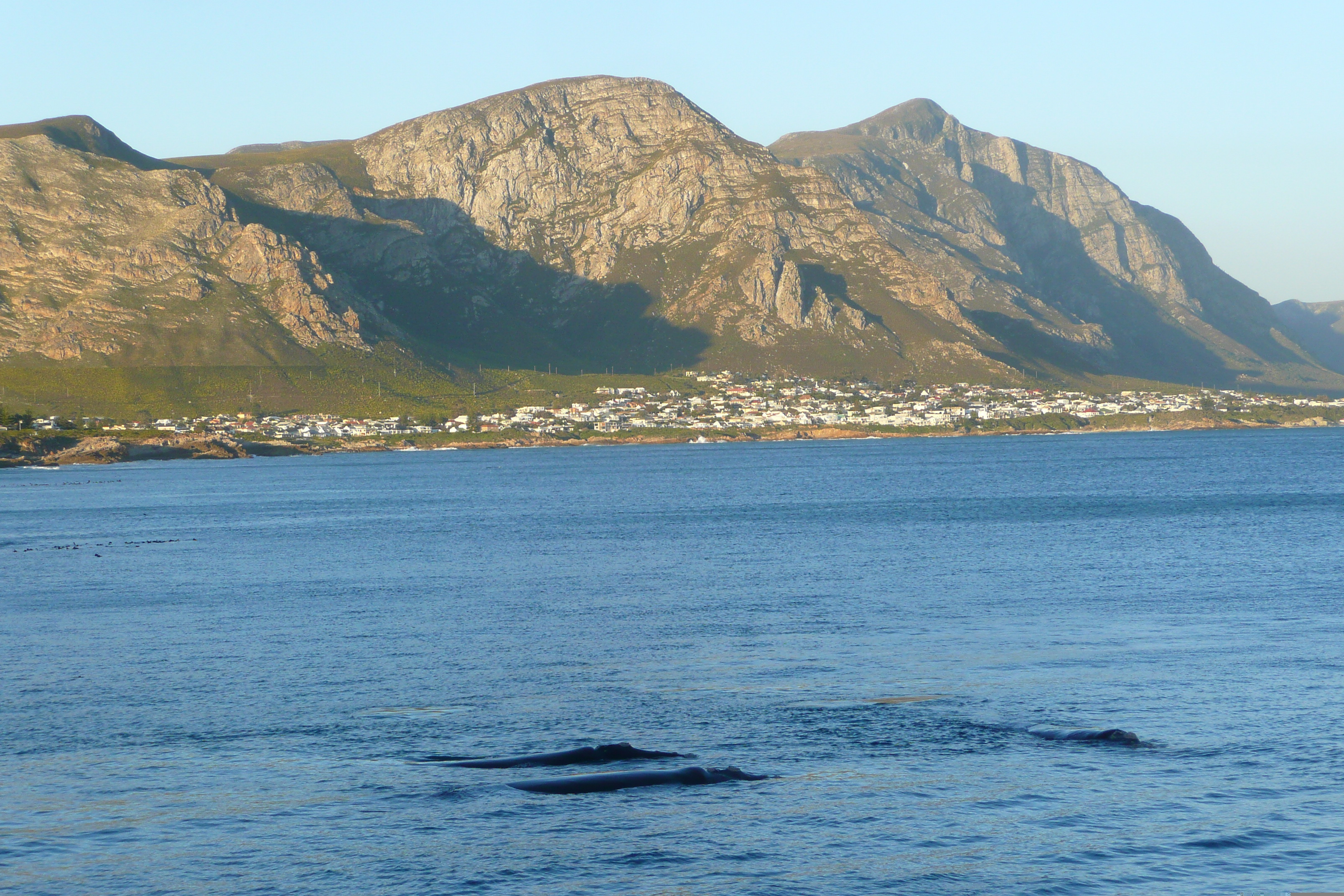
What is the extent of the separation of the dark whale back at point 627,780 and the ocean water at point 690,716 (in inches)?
14.1

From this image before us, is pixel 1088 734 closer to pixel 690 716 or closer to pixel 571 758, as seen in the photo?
pixel 690 716

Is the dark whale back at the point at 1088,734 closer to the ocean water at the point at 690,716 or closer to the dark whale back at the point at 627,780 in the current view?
the ocean water at the point at 690,716

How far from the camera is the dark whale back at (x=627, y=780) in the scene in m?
27.3

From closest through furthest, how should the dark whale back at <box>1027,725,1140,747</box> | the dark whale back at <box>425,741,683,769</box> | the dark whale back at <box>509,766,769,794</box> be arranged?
the dark whale back at <box>509,766,769,794</box>, the dark whale back at <box>425,741,683,769</box>, the dark whale back at <box>1027,725,1140,747</box>

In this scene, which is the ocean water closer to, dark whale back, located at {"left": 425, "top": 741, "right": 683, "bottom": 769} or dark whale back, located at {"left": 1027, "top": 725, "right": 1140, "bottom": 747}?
dark whale back, located at {"left": 1027, "top": 725, "right": 1140, "bottom": 747}

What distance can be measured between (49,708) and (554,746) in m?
15.6

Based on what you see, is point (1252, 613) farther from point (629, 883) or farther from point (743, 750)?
point (629, 883)

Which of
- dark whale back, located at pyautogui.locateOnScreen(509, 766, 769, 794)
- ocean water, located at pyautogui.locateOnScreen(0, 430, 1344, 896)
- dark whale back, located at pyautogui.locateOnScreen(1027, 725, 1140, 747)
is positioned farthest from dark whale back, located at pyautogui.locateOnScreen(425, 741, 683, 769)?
dark whale back, located at pyautogui.locateOnScreen(1027, 725, 1140, 747)

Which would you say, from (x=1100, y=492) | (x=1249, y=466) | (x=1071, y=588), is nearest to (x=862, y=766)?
(x=1071, y=588)

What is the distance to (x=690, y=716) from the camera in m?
33.8

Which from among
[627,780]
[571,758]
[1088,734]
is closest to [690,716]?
[571,758]

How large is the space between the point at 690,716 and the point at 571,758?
17.3ft

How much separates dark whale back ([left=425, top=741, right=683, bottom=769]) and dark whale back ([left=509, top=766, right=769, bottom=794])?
104 cm

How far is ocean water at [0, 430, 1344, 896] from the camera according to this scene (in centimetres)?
2320
